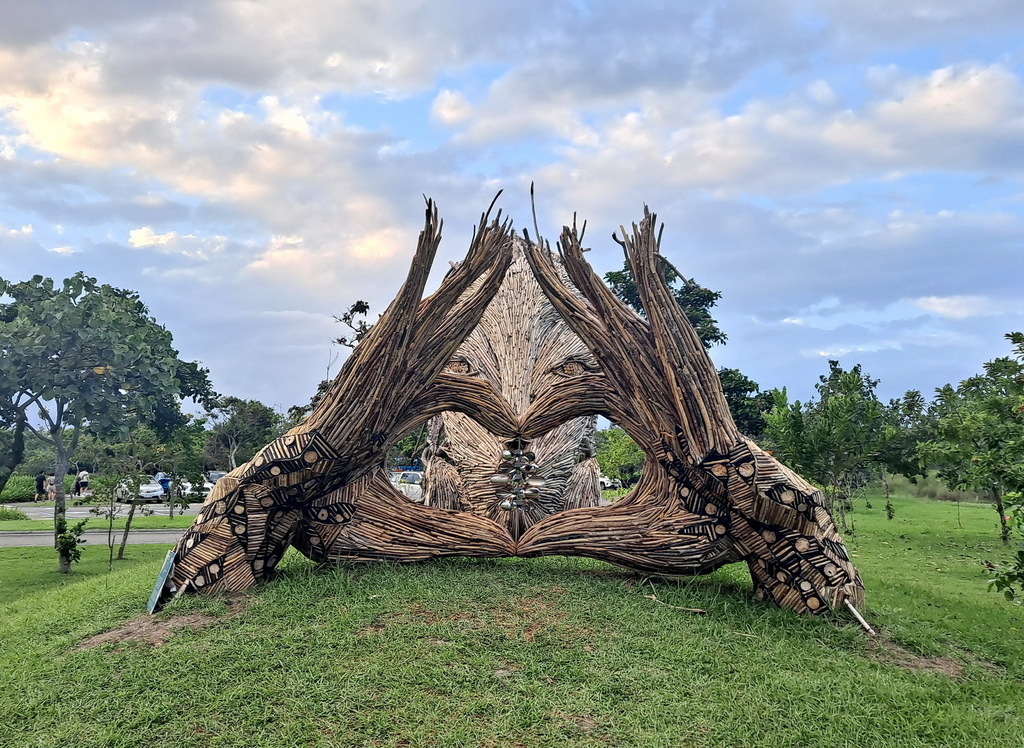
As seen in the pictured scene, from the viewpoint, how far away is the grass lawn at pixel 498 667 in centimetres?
445

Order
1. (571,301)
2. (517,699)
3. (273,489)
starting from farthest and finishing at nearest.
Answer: (571,301), (273,489), (517,699)

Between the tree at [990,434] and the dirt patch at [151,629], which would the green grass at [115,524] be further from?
the tree at [990,434]

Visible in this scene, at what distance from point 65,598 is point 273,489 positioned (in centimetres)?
330

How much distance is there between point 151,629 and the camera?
6070mm

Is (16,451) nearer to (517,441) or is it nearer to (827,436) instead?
(517,441)

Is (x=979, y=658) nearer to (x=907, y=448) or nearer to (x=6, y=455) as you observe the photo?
(x=907, y=448)

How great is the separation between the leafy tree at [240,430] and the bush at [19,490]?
759 cm

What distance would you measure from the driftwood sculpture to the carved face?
1.01 metres

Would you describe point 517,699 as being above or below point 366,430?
below

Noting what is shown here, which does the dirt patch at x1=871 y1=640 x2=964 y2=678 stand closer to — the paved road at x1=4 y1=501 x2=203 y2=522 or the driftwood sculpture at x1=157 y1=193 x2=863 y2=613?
the driftwood sculpture at x1=157 y1=193 x2=863 y2=613

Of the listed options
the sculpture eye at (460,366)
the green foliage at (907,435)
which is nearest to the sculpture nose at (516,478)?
the sculpture eye at (460,366)

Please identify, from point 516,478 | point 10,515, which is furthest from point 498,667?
point 10,515

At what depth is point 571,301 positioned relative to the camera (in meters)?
8.07

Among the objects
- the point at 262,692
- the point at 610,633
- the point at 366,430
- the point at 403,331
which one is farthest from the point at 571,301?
the point at 262,692
